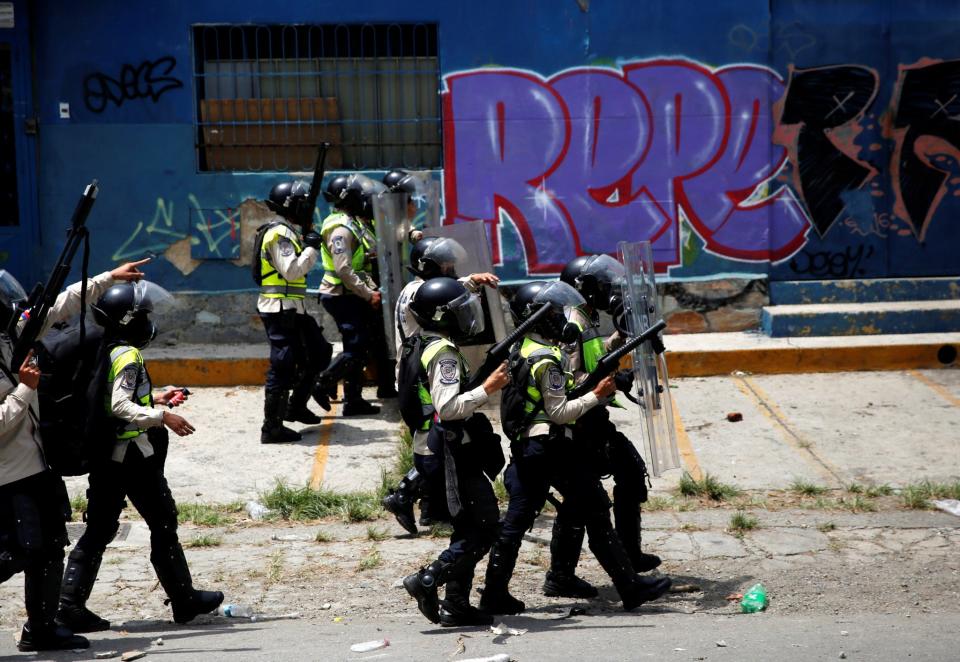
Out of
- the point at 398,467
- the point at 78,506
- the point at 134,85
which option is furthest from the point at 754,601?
the point at 134,85

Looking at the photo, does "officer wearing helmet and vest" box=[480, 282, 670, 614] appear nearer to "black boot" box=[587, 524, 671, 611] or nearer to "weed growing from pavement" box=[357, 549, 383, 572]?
"black boot" box=[587, 524, 671, 611]

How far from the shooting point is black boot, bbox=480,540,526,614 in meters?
6.21

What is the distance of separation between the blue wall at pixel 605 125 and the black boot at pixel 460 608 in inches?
236

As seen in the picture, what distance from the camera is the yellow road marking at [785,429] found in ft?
28.2

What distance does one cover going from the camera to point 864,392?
1041 centimetres

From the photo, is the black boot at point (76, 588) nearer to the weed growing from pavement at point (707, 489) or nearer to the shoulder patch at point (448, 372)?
the shoulder patch at point (448, 372)

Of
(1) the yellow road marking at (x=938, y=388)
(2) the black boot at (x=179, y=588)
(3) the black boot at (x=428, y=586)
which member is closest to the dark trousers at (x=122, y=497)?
(2) the black boot at (x=179, y=588)

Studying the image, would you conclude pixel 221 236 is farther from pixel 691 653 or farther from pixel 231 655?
pixel 691 653

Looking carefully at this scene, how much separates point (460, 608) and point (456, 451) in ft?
2.51

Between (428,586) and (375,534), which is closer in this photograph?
(428,586)

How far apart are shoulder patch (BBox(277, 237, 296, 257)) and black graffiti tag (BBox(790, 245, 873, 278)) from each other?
16.3 ft

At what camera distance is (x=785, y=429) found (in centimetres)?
954

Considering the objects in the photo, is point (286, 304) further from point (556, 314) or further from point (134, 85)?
point (556, 314)

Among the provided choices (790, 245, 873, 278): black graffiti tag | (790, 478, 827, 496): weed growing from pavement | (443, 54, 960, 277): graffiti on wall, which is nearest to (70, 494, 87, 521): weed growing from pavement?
(790, 478, 827, 496): weed growing from pavement
